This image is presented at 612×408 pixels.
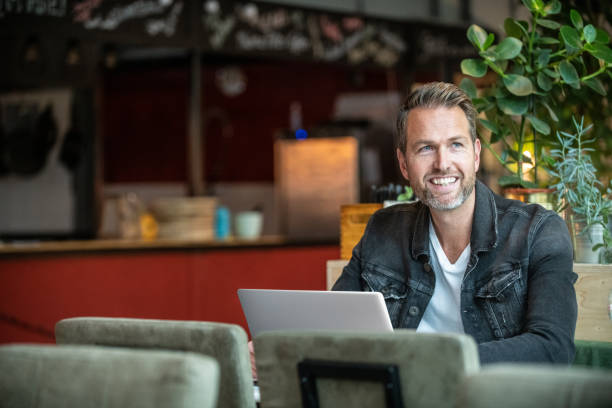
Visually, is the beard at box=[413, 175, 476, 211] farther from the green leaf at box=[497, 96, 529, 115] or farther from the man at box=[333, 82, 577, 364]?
the green leaf at box=[497, 96, 529, 115]

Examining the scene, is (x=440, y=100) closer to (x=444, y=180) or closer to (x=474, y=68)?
(x=444, y=180)

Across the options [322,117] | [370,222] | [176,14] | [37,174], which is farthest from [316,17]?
[370,222]

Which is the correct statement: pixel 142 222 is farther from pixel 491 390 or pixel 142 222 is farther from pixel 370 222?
pixel 491 390

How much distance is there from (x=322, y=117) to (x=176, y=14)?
9.15ft

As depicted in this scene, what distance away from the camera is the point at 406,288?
1.97m

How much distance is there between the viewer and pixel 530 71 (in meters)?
2.24

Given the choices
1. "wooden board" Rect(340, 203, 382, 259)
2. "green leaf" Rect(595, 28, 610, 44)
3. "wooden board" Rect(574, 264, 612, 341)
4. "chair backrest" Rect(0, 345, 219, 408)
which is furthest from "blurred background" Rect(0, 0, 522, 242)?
"chair backrest" Rect(0, 345, 219, 408)

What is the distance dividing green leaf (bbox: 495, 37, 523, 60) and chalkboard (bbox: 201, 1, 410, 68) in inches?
116

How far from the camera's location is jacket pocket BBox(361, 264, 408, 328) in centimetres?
197

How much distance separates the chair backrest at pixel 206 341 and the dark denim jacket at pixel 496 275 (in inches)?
23.3

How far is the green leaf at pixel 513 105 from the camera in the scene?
2262mm

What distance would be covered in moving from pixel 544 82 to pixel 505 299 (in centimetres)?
75

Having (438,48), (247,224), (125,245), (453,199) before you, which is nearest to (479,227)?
(453,199)

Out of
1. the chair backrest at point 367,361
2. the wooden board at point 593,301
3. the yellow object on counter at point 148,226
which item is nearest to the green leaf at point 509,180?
the wooden board at point 593,301
